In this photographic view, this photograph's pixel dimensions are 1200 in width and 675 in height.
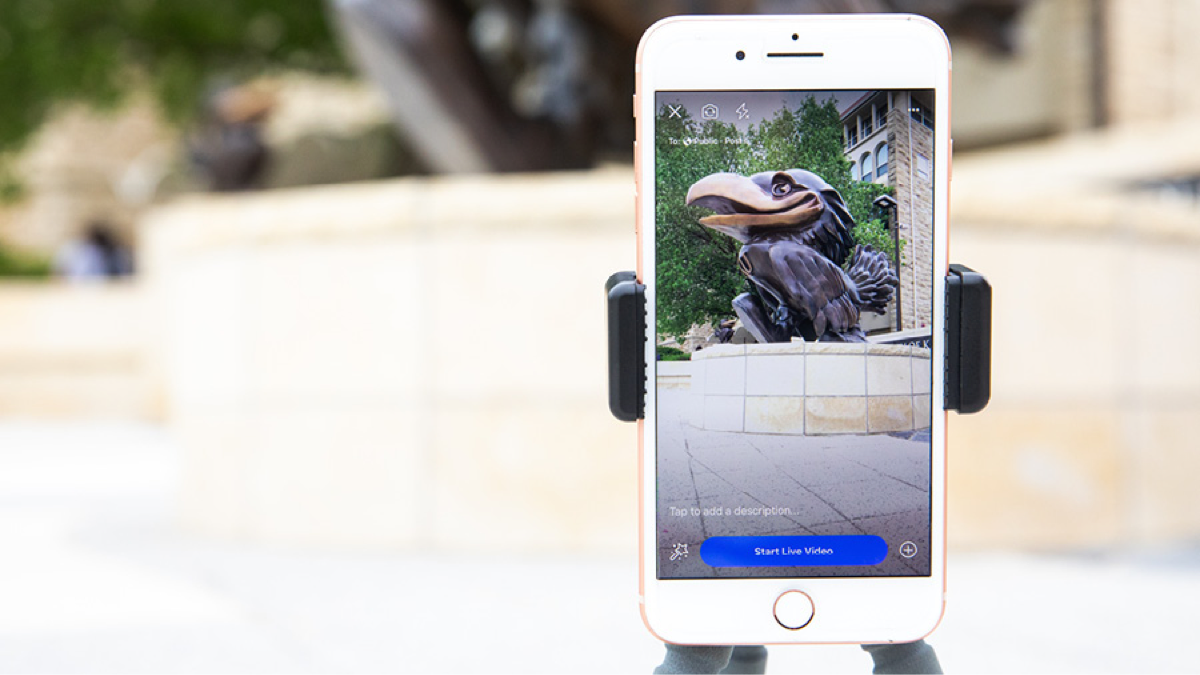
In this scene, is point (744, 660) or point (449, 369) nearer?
point (744, 660)

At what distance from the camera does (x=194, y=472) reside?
5711mm

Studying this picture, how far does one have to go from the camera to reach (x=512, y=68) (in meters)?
9.07

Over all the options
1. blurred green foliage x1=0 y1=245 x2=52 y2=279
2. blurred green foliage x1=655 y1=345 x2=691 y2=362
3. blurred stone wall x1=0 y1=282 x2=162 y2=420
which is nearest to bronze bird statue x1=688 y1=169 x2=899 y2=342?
blurred green foliage x1=655 y1=345 x2=691 y2=362

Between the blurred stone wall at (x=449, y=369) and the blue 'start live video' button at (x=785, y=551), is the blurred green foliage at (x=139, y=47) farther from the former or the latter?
the blue 'start live video' button at (x=785, y=551)

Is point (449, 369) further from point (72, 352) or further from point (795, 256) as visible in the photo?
point (72, 352)

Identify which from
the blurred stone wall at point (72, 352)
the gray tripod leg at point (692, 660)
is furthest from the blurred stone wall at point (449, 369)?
the blurred stone wall at point (72, 352)

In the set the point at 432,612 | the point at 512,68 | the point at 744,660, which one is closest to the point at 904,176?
the point at 744,660

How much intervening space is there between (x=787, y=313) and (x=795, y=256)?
0.09 metres

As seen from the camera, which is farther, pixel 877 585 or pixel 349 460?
pixel 349 460

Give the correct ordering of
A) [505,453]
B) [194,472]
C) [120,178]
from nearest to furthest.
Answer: [505,453], [194,472], [120,178]

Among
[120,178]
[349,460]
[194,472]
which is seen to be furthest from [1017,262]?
[120,178]

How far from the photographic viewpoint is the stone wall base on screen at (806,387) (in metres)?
1.79

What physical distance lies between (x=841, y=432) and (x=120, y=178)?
40377mm

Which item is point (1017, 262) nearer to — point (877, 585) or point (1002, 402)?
point (1002, 402)
